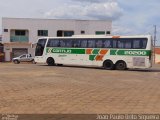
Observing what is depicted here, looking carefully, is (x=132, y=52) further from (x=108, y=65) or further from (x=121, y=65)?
(x=108, y=65)

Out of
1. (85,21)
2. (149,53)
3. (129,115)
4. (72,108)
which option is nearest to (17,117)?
(72,108)

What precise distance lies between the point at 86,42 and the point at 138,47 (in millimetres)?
5514

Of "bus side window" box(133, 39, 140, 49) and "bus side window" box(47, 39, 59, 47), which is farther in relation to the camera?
"bus side window" box(47, 39, 59, 47)

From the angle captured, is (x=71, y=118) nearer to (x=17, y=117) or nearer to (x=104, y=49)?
(x=17, y=117)

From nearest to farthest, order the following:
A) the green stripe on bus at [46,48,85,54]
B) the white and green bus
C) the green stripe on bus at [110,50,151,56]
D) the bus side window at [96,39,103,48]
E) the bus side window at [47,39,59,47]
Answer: the green stripe on bus at [110,50,151,56], the white and green bus, the bus side window at [96,39,103,48], the green stripe on bus at [46,48,85,54], the bus side window at [47,39,59,47]

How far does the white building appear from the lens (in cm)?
6347

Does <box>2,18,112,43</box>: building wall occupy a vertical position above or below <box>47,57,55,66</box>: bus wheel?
above

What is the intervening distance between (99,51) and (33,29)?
108ft

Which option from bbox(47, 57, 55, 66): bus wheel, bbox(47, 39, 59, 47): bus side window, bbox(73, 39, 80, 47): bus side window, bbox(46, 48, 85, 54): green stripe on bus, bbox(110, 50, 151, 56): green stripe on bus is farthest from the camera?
bbox(47, 57, 55, 66): bus wheel

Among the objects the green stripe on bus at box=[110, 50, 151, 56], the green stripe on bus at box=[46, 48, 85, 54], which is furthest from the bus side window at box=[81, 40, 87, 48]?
the green stripe on bus at box=[110, 50, 151, 56]

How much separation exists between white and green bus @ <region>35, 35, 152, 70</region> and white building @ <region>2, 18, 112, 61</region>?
26.8m

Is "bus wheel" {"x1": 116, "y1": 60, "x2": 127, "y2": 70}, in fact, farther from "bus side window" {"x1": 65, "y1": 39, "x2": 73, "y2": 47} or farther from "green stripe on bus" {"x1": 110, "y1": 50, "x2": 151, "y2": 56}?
"bus side window" {"x1": 65, "y1": 39, "x2": 73, "y2": 47}

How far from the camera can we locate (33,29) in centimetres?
6419

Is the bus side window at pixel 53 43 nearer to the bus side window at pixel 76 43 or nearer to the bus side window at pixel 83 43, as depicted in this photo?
the bus side window at pixel 76 43
